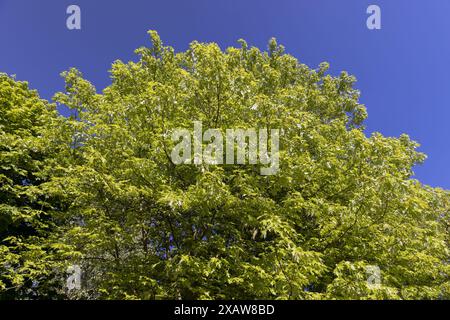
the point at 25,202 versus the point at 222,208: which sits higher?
the point at 25,202

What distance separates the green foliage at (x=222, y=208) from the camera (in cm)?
891

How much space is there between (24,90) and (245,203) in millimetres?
14269

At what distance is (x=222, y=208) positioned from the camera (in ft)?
31.4

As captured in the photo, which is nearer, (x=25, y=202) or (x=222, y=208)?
(x=222, y=208)

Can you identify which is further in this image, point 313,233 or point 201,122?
point 313,233

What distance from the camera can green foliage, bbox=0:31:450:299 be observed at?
8.91m

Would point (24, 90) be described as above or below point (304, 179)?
above

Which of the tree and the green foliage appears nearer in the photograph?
the green foliage

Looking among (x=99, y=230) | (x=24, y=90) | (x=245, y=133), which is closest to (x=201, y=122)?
(x=245, y=133)

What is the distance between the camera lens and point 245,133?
407 inches

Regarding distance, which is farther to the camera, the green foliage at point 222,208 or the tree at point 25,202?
the tree at point 25,202
